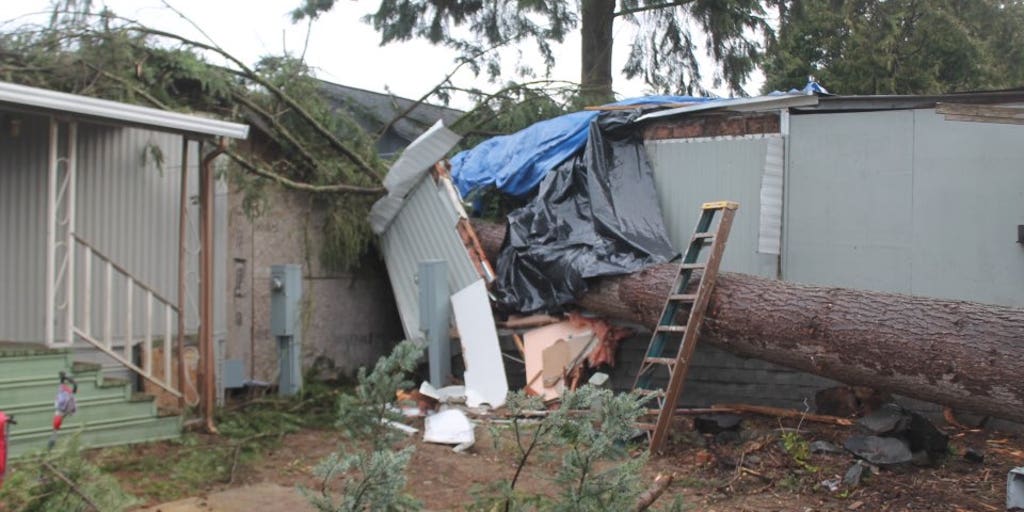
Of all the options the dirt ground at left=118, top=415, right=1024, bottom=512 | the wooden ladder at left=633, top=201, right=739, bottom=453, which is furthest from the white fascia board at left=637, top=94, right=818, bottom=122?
the dirt ground at left=118, top=415, right=1024, bottom=512

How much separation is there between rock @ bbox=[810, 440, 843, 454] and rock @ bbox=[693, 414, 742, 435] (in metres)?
0.73

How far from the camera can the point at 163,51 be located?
27.7ft

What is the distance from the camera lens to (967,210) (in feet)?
24.6

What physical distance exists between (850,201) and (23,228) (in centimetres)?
688

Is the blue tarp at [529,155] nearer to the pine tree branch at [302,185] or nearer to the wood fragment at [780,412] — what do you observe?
the pine tree branch at [302,185]

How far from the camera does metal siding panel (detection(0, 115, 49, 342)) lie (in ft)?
23.0

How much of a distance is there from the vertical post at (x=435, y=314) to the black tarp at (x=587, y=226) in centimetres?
56

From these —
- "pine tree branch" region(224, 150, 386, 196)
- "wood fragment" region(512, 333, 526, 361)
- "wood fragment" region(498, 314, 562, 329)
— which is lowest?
"wood fragment" region(512, 333, 526, 361)

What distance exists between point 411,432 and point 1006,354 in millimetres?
4576

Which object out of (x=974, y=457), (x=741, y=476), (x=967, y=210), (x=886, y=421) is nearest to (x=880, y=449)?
(x=886, y=421)

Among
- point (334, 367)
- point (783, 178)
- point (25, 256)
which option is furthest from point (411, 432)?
point (783, 178)

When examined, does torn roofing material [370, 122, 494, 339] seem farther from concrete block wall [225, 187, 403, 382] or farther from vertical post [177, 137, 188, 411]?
vertical post [177, 137, 188, 411]

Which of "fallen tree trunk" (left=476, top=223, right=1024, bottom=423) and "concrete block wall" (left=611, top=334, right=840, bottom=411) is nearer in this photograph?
"fallen tree trunk" (left=476, top=223, right=1024, bottom=423)

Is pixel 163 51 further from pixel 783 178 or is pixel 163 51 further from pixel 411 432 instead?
pixel 783 178
